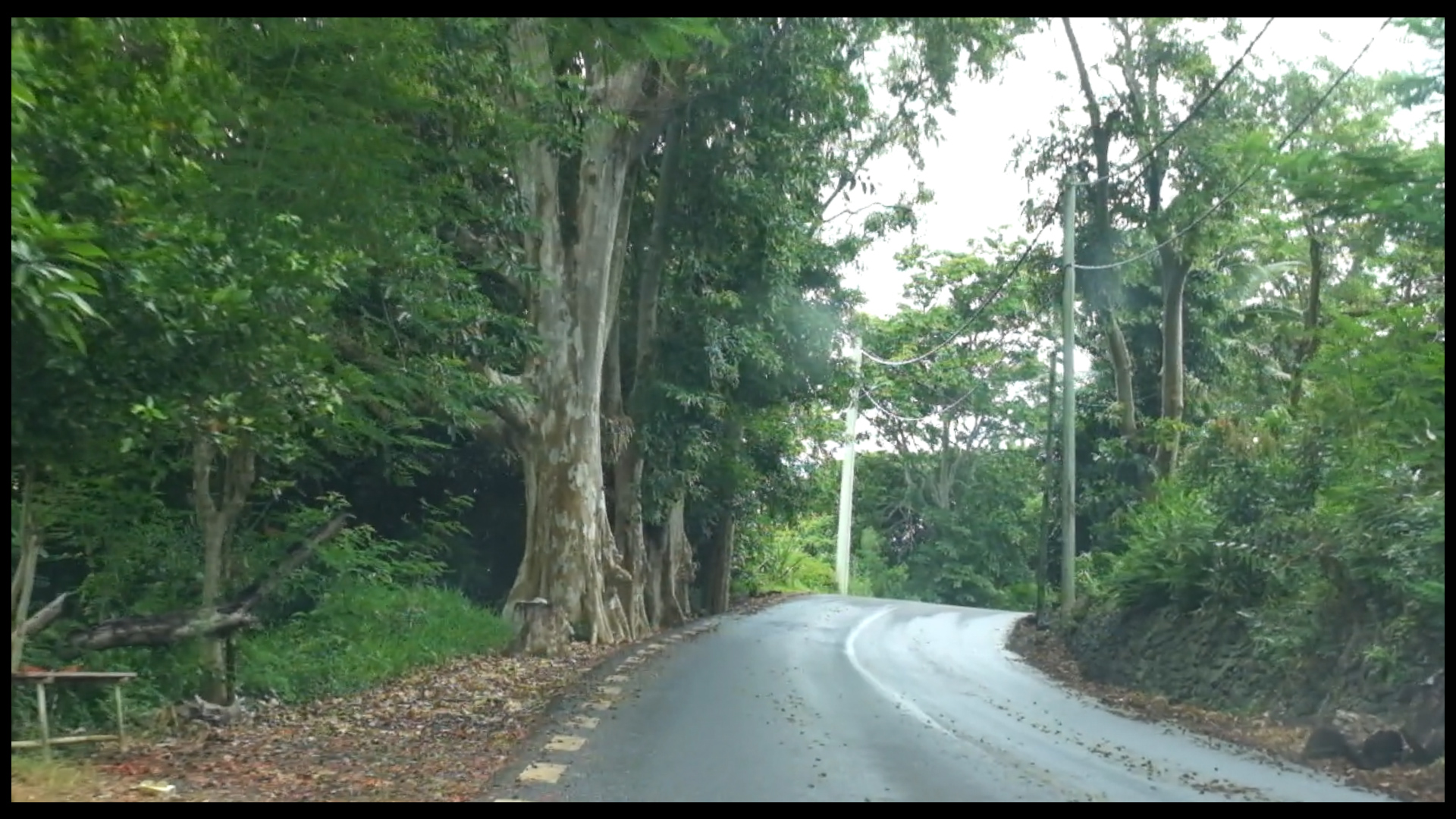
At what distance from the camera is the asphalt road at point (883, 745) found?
860 centimetres

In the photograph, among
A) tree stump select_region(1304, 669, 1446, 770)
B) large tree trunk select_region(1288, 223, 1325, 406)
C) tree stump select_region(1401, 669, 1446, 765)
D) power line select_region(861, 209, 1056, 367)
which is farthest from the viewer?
power line select_region(861, 209, 1056, 367)

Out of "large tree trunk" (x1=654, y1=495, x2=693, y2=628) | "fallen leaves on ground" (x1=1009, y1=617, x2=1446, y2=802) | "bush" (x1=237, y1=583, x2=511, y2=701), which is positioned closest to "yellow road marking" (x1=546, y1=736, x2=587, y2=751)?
"bush" (x1=237, y1=583, x2=511, y2=701)

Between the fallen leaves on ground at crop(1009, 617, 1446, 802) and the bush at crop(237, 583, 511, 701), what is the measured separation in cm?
840

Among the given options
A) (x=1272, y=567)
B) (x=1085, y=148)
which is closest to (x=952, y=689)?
(x=1272, y=567)

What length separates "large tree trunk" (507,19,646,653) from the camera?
66.0ft

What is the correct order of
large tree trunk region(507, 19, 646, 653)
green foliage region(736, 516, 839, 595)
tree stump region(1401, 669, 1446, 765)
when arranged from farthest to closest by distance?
green foliage region(736, 516, 839, 595)
large tree trunk region(507, 19, 646, 653)
tree stump region(1401, 669, 1446, 765)

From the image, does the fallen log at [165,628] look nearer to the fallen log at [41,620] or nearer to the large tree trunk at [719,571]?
the fallen log at [41,620]

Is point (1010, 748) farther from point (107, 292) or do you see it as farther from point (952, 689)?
point (107, 292)

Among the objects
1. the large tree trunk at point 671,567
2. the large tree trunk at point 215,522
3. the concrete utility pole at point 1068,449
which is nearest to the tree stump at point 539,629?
the large tree trunk at point 215,522

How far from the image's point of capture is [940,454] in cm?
5341

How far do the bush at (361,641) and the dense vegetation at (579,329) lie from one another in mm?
74

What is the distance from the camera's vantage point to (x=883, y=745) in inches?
419

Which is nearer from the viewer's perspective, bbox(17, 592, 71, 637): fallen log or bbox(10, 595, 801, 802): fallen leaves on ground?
bbox(10, 595, 801, 802): fallen leaves on ground

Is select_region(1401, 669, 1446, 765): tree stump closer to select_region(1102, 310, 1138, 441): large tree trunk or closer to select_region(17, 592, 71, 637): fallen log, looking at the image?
select_region(17, 592, 71, 637): fallen log
